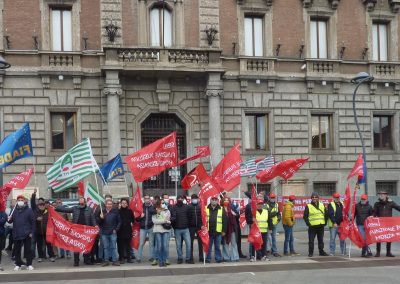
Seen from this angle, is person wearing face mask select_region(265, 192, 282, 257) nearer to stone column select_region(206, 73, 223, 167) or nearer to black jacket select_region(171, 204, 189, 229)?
black jacket select_region(171, 204, 189, 229)

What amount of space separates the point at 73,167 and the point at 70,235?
1.88 meters

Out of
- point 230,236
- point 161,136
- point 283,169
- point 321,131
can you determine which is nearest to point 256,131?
point 321,131

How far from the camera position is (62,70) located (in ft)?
83.1

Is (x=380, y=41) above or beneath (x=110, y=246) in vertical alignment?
above

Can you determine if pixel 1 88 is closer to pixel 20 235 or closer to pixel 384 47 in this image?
pixel 20 235

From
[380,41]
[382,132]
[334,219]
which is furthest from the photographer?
[380,41]

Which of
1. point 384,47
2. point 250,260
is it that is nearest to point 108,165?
point 250,260

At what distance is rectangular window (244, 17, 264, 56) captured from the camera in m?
27.9

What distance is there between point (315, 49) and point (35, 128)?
13.7 m

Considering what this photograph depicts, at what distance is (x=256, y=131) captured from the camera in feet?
90.9

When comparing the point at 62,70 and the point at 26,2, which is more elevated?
the point at 26,2

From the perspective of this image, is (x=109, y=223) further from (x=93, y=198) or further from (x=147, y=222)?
(x=147, y=222)

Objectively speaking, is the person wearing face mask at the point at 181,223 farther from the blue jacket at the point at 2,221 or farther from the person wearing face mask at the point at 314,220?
the blue jacket at the point at 2,221

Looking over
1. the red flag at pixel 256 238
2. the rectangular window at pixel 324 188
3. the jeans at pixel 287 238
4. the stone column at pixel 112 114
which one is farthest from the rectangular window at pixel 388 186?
the red flag at pixel 256 238
